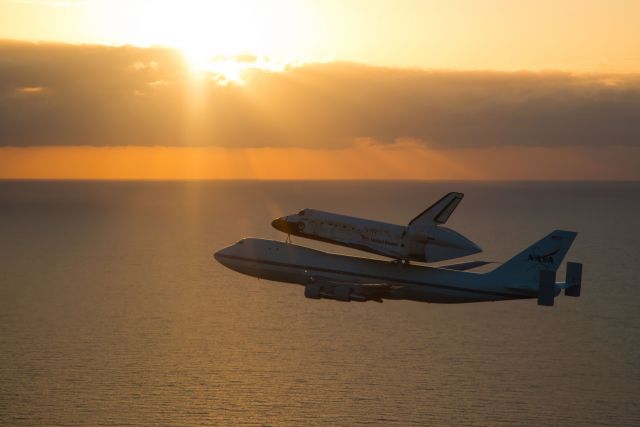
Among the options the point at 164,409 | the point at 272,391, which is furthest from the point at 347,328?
the point at 164,409

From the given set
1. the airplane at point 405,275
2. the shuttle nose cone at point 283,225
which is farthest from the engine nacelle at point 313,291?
the shuttle nose cone at point 283,225

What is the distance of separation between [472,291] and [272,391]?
2336 inches

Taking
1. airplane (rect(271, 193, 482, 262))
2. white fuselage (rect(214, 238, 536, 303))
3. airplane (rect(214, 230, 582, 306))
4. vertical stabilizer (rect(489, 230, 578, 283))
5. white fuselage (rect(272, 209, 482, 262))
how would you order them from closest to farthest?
1. white fuselage (rect(272, 209, 482, 262))
2. airplane (rect(271, 193, 482, 262))
3. airplane (rect(214, 230, 582, 306))
4. white fuselage (rect(214, 238, 536, 303))
5. vertical stabilizer (rect(489, 230, 578, 283))

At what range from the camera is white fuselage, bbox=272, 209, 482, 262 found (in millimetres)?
79250

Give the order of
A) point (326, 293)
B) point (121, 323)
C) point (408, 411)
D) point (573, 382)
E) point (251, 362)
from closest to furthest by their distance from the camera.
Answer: point (326, 293)
point (408, 411)
point (573, 382)
point (251, 362)
point (121, 323)

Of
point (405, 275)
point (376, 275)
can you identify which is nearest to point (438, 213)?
point (405, 275)

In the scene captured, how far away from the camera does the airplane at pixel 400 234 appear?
260 ft

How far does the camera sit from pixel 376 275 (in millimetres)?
85062

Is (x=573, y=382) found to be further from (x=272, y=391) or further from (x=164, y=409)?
(x=164, y=409)

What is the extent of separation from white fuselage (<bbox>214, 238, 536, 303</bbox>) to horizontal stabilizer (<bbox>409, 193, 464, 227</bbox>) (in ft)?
21.9

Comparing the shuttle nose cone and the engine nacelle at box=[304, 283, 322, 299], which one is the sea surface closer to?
the engine nacelle at box=[304, 283, 322, 299]

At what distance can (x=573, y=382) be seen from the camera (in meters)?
142

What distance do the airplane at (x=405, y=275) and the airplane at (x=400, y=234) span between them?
371cm

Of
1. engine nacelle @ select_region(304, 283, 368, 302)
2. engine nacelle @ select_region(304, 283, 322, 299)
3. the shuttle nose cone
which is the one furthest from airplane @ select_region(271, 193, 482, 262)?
engine nacelle @ select_region(304, 283, 322, 299)
